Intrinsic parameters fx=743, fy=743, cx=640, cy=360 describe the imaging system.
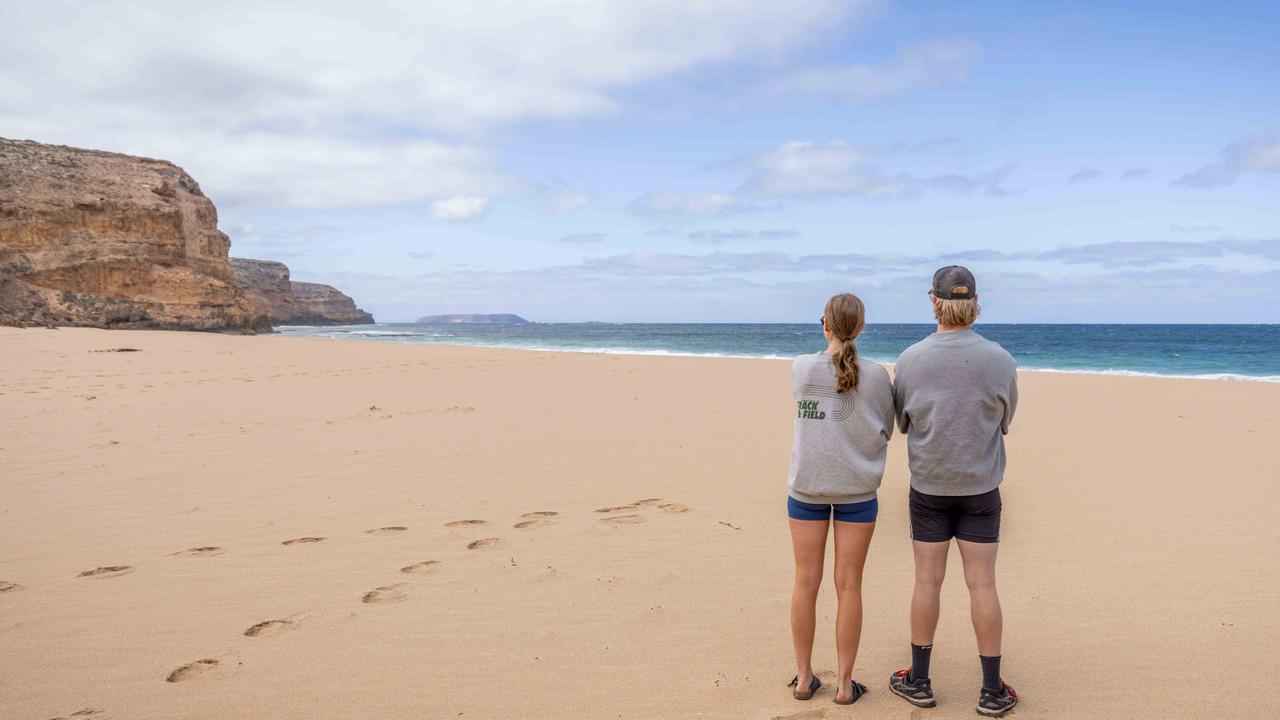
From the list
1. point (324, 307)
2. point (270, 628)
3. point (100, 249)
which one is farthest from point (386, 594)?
point (324, 307)

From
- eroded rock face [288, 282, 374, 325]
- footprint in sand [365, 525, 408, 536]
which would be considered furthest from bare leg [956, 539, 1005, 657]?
eroded rock face [288, 282, 374, 325]

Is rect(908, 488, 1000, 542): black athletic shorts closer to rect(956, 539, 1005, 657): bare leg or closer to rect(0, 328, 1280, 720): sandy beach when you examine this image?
rect(956, 539, 1005, 657): bare leg

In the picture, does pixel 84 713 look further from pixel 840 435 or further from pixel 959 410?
pixel 959 410

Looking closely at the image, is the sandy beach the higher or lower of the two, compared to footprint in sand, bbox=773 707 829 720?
higher

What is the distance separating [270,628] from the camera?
3.71m

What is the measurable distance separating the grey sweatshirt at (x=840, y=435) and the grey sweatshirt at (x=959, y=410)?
12 centimetres

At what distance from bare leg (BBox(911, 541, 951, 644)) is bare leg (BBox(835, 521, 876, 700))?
23cm

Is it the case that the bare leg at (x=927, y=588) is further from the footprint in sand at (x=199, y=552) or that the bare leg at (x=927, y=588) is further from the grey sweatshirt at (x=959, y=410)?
the footprint in sand at (x=199, y=552)

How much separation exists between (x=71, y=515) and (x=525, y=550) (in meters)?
3.53

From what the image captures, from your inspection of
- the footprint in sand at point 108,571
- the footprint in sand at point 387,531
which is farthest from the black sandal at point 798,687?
the footprint in sand at point 108,571

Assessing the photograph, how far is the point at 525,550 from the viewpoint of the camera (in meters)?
4.84

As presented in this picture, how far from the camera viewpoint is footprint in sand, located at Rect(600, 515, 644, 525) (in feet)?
17.7

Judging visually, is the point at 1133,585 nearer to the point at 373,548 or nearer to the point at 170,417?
the point at 373,548

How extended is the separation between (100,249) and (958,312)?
47.5 meters
